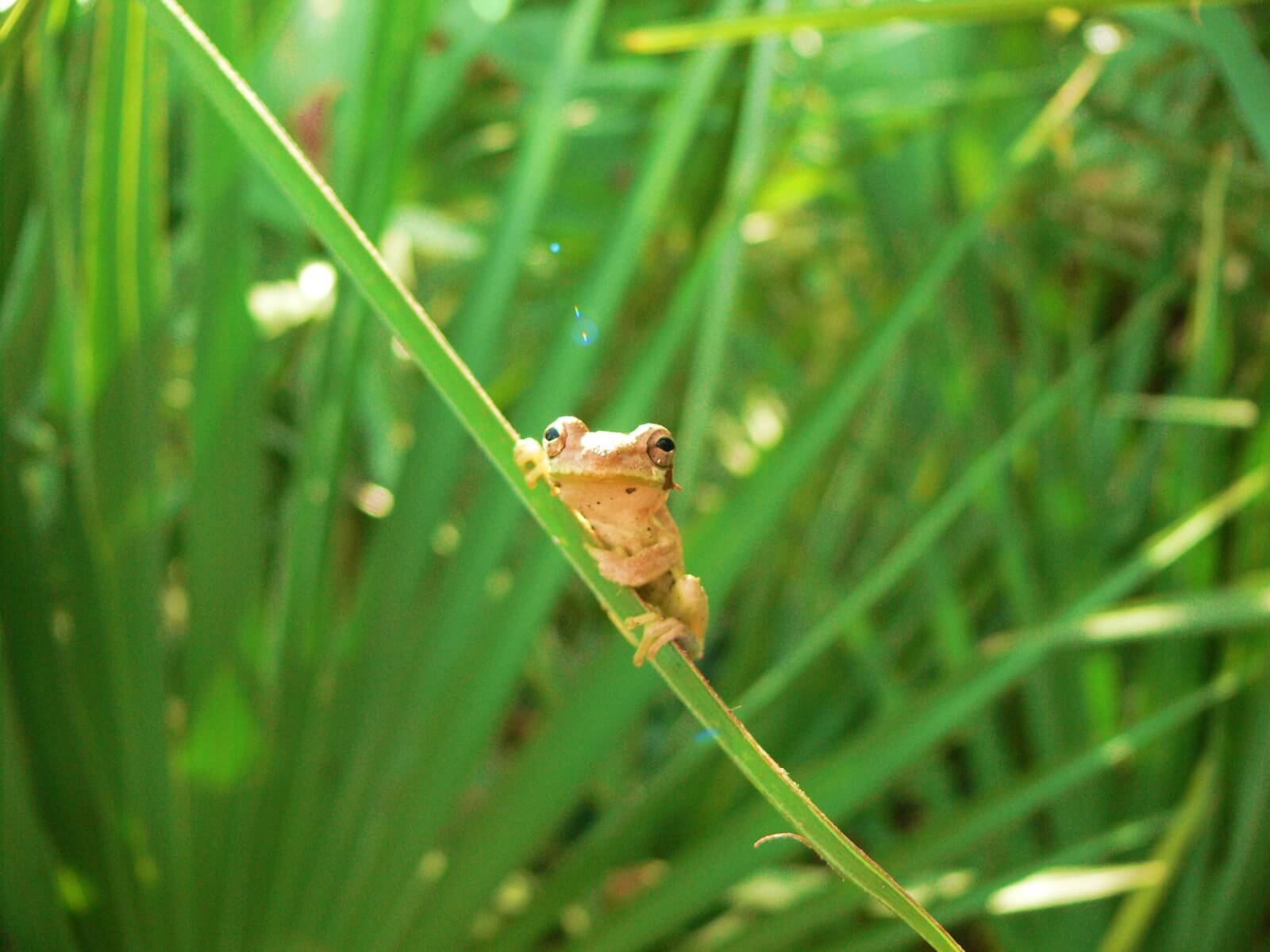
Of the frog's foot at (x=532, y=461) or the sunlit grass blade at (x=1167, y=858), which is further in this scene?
the sunlit grass blade at (x=1167, y=858)

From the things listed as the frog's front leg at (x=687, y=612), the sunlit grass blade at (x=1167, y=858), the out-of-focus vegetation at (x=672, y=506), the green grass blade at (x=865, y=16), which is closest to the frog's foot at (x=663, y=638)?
the frog's front leg at (x=687, y=612)

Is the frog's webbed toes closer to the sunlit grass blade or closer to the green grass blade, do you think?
the green grass blade

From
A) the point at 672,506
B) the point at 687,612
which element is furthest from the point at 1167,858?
the point at 687,612

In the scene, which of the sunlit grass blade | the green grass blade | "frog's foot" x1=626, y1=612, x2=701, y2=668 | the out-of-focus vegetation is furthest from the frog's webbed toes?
the sunlit grass blade

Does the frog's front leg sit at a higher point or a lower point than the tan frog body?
lower

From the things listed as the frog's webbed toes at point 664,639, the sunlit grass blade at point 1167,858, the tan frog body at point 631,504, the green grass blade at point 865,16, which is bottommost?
the sunlit grass blade at point 1167,858

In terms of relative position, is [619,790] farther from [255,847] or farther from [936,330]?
[936,330]

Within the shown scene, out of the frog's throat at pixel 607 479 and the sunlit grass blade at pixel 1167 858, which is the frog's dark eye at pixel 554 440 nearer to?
the frog's throat at pixel 607 479

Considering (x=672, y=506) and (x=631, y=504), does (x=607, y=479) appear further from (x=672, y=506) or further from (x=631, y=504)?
(x=672, y=506)
